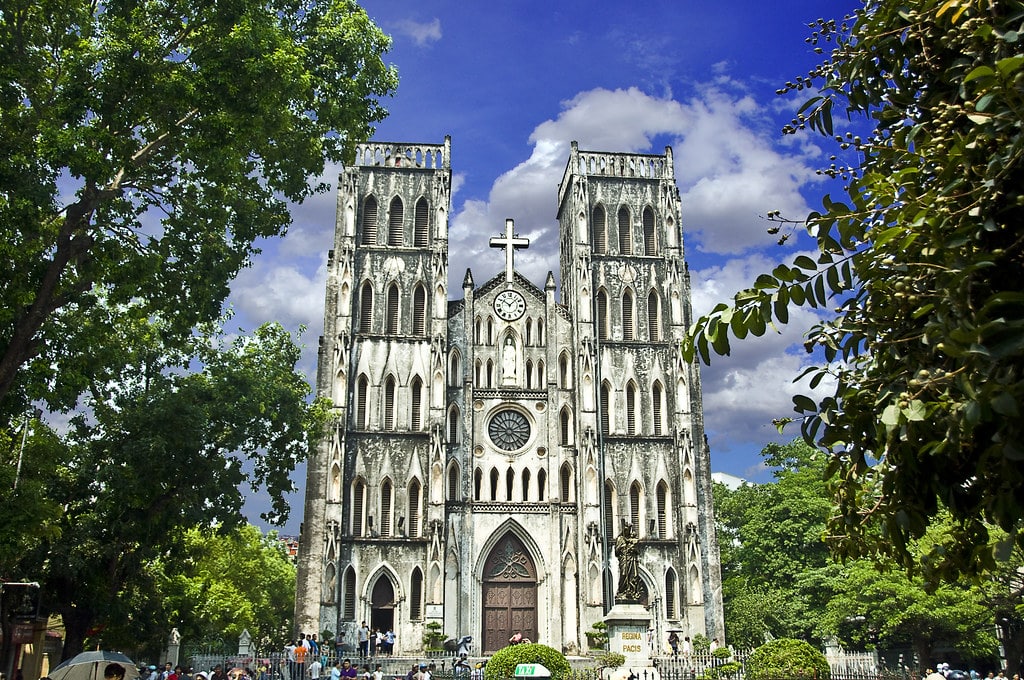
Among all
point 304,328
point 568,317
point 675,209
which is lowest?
point 304,328

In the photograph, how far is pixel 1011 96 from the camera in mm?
3930

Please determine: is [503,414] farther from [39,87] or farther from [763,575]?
[39,87]

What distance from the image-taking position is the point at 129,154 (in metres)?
13.7

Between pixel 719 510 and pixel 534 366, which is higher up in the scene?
pixel 534 366

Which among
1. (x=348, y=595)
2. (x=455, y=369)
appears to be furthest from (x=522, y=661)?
(x=455, y=369)

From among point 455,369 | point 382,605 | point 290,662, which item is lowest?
point 290,662

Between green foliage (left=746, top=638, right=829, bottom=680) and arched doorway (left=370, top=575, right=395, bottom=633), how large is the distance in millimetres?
18669

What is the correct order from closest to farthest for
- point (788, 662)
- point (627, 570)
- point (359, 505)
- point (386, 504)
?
1. point (788, 662)
2. point (627, 570)
3. point (359, 505)
4. point (386, 504)

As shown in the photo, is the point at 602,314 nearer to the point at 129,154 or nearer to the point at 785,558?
the point at 785,558

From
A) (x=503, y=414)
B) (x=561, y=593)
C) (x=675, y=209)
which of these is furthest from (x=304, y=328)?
(x=675, y=209)

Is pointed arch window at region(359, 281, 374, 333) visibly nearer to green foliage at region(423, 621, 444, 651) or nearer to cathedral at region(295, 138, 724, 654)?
cathedral at region(295, 138, 724, 654)

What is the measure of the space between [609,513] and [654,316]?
29.3ft

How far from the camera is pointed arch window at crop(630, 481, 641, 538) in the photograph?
38.4 metres

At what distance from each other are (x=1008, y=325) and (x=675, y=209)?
39.7m
